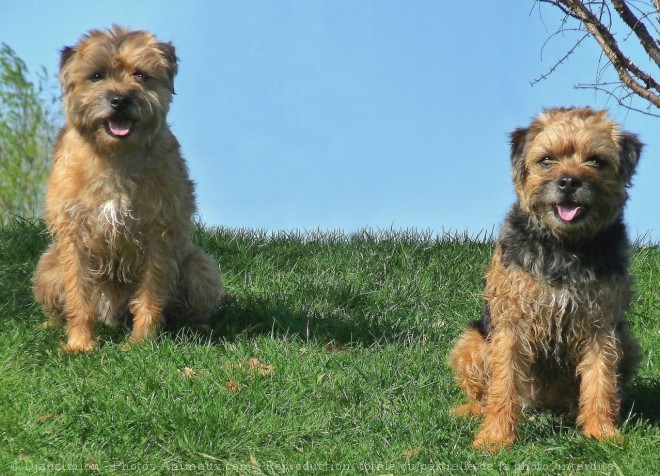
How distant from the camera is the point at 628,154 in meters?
5.48

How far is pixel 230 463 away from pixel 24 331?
9.45ft

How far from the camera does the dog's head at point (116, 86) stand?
6703 millimetres

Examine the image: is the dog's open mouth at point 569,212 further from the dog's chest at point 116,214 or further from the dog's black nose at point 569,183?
the dog's chest at point 116,214

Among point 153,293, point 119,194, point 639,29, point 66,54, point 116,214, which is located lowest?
point 153,293

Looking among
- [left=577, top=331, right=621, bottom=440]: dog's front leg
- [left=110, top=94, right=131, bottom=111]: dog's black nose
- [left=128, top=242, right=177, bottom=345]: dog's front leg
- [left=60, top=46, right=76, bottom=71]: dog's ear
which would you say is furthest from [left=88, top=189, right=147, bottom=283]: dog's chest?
[left=577, top=331, right=621, bottom=440]: dog's front leg

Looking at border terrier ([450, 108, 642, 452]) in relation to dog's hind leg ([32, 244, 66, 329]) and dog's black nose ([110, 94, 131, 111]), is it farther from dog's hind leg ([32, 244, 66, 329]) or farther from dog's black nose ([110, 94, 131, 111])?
dog's hind leg ([32, 244, 66, 329])

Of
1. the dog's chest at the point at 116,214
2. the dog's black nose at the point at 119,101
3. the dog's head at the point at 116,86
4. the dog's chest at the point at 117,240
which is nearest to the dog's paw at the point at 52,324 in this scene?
the dog's chest at the point at 117,240

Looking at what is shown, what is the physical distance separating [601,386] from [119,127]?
3.79 meters

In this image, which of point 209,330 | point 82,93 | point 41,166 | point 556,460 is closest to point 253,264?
point 209,330

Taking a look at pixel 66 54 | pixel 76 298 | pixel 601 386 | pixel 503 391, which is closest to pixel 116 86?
pixel 66 54

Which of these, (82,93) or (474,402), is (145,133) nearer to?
(82,93)

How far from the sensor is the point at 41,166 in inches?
633

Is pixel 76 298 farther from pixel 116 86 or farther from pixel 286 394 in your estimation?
pixel 286 394

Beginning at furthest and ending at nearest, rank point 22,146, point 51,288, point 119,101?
point 22,146 → point 51,288 → point 119,101
